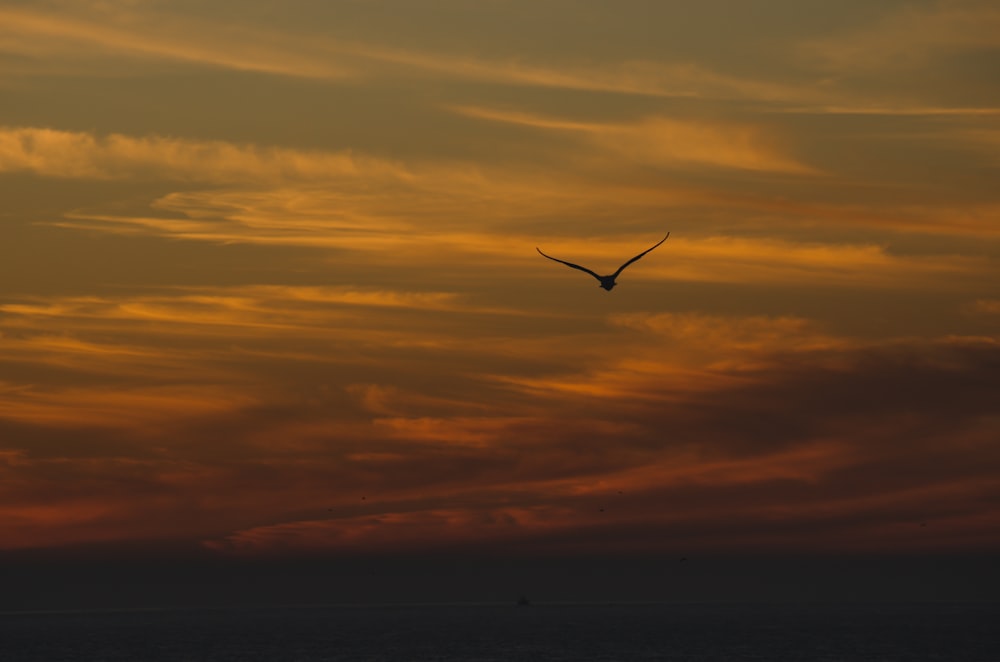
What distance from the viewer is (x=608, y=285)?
11288cm
